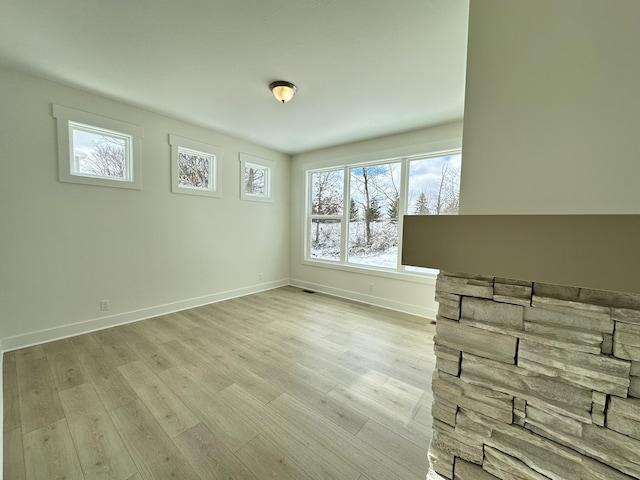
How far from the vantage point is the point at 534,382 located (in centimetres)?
73

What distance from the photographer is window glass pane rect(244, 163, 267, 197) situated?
432cm

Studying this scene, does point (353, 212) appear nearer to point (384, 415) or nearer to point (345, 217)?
point (345, 217)

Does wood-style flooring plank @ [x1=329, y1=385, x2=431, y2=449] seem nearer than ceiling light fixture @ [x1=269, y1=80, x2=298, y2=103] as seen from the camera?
Yes

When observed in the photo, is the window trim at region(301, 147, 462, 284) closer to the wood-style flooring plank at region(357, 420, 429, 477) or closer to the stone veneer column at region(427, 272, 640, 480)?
the wood-style flooring plank at region(357, 420, 429, 477)

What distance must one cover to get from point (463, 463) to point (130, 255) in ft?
12.0

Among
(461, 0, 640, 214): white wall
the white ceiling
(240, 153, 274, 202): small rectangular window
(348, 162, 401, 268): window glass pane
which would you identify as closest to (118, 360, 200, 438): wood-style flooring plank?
(461, 0, 640, 214): white wall

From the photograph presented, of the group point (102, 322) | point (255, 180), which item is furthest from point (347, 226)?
point (102, 322)

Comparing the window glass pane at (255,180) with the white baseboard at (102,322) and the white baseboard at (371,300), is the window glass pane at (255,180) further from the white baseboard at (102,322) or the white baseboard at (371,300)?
the white baseboard at (371,300)

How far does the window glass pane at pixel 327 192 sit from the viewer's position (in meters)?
4.42

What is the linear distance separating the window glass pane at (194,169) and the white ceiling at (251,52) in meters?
0.67

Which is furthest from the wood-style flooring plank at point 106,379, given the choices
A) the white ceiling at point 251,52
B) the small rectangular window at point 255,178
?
the small rectangular window at point 255,178

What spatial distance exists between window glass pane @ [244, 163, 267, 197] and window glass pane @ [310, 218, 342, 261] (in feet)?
3.83

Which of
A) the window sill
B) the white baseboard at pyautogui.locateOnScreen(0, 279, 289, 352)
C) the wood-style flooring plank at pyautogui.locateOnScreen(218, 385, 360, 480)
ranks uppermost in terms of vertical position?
the window sill

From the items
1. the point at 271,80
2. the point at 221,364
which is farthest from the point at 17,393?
the point at 271,80
